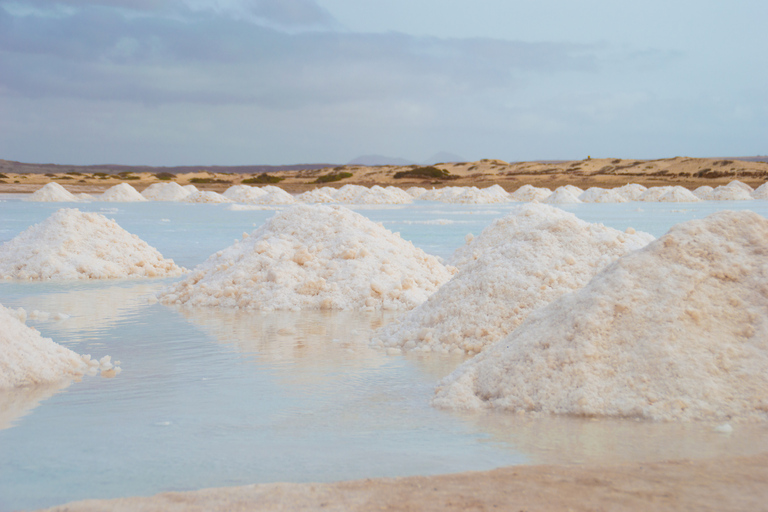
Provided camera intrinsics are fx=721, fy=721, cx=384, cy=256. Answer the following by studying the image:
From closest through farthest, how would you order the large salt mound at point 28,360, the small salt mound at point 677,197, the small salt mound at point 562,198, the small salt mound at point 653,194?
the large salt mound at point 28,360, the small salt mound at point 677,197, the small salt mound at point 562,198, the small salt mound at point 653,194

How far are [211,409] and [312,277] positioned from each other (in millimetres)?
3122

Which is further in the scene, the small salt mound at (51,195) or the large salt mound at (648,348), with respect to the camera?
the small salt mound at (51,195)

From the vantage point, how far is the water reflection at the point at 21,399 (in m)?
2.92

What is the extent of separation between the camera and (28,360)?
3.45m

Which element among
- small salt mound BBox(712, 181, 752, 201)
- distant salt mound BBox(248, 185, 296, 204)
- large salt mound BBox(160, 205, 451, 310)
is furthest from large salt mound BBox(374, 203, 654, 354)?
small salt mound BBox(712, 181, 752, 201)

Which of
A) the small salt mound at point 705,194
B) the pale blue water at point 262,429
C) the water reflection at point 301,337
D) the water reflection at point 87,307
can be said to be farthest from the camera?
the small salt mound at point 705,194

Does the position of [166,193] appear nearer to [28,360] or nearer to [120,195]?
[120,195]

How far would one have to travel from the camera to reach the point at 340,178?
5047 cm

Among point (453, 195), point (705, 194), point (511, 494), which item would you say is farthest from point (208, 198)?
point (511, 494)

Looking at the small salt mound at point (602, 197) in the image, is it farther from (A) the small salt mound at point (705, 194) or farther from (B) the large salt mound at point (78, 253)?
(B) the large salt mound at point (78, 253)

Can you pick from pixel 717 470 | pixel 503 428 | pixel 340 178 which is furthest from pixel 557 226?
pixel 340 178

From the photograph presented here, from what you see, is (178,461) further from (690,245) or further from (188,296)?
(188,296)

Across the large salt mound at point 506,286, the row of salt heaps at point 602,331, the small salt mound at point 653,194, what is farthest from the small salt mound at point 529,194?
the row of salt heaps at point 602,331

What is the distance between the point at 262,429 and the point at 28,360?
4.69 ft
